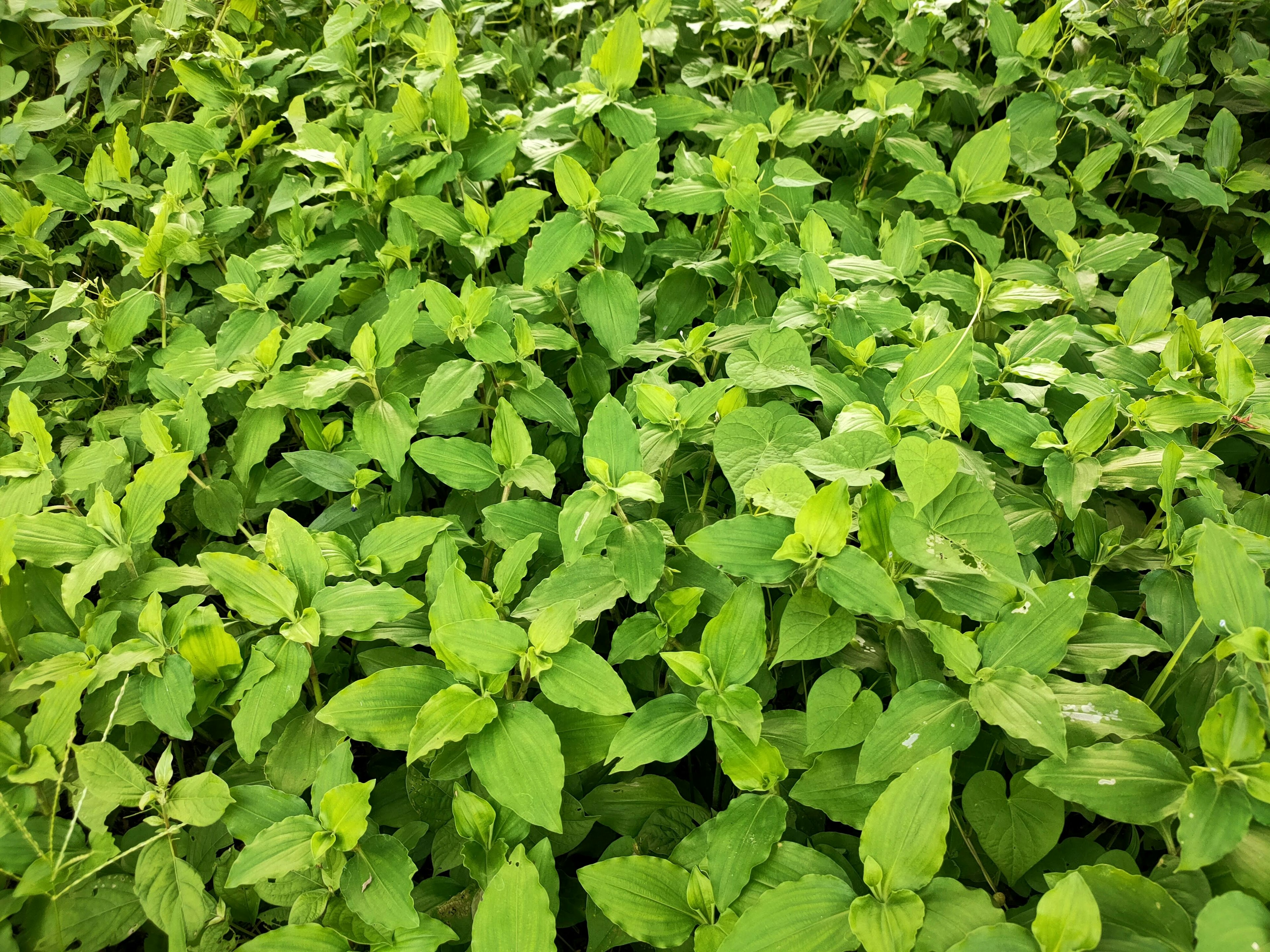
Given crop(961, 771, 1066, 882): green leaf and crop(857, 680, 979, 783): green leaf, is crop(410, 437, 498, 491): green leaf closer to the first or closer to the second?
crop(857, 680, 979, 783): green leaf

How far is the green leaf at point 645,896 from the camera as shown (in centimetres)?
108

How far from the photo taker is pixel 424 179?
218cm

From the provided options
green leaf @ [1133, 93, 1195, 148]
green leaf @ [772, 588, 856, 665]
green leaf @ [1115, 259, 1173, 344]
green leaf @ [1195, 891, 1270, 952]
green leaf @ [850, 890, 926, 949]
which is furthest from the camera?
green leaf @ [1133, 93, 1195, 148]

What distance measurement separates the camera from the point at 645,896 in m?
1.11

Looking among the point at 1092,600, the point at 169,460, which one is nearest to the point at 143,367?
the point at 169,460

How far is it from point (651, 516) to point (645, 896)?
0.72 metres

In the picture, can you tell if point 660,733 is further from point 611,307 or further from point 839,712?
point 611,307

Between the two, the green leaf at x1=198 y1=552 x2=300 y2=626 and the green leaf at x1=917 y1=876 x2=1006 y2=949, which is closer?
the green leaf at x1=917 y1=876 x2=1006 y2=949

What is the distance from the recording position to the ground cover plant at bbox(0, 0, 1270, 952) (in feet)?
3.64

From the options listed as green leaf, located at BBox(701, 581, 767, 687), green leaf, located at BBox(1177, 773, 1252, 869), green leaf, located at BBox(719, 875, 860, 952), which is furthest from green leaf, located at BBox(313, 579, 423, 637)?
green leaf, located at BBox(1177, 773, 1252, 869)

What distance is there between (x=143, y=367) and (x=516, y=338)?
132 cm

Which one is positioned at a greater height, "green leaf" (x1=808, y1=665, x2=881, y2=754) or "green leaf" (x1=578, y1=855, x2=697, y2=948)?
"green leaf" (x1=808, y1=665, x2=881, y2=754)

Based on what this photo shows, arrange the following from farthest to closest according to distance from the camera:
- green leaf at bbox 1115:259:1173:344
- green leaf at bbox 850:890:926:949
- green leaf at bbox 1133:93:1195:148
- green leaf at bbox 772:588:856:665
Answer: green leaf at bbox 1133:93:1195:148 → green leaf at bbox 1115:259:1173:344 → green leaf at bbox 772:588:856:665 → green leaf at bbox 850:890:926:949

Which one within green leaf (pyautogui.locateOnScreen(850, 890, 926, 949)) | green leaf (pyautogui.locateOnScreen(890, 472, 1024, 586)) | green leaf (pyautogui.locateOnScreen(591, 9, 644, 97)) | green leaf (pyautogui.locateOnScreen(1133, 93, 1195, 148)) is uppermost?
green leaf (pyautogui.locateOnScreen(591, 9, 644, 97))
